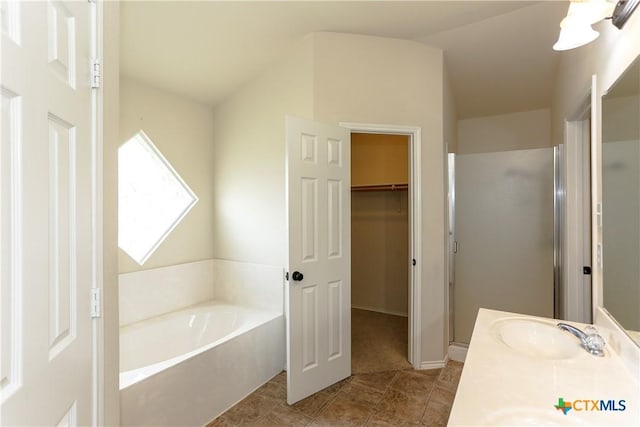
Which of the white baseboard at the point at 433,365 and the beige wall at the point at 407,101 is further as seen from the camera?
the white baseboard at the point at 433,365

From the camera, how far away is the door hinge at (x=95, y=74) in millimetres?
1004

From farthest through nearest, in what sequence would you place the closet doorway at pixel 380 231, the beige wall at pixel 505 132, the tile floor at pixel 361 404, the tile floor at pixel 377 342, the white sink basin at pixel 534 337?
the closet doorway at pixel 380 231 → the beige wall at pixel 505 132 → the tile floor at pixel 377 342 → the tile floor at pixel 361 404 → the white sink basin at pixel 534 337

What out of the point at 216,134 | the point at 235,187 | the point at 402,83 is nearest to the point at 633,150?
the point at 402,83

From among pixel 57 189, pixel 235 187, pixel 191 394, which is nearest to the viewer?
pixel 57 189

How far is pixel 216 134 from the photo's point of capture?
3.11 metres

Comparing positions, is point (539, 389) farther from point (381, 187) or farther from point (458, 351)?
point (381, 187)

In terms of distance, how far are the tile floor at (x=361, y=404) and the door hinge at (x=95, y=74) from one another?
1938mm

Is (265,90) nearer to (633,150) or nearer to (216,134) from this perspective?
(216,134)

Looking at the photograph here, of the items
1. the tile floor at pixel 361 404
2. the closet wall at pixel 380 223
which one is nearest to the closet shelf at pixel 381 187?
the closet wall at pixel 380 223

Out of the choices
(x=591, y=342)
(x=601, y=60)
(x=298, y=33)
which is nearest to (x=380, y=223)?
(x=298, y=33)

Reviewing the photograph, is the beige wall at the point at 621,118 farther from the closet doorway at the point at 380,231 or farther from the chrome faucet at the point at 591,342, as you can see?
the closet doorway at the point at 380,231

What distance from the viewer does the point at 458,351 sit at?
2695mm

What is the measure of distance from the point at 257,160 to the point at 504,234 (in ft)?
7.57

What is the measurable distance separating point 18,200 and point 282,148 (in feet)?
6.58
